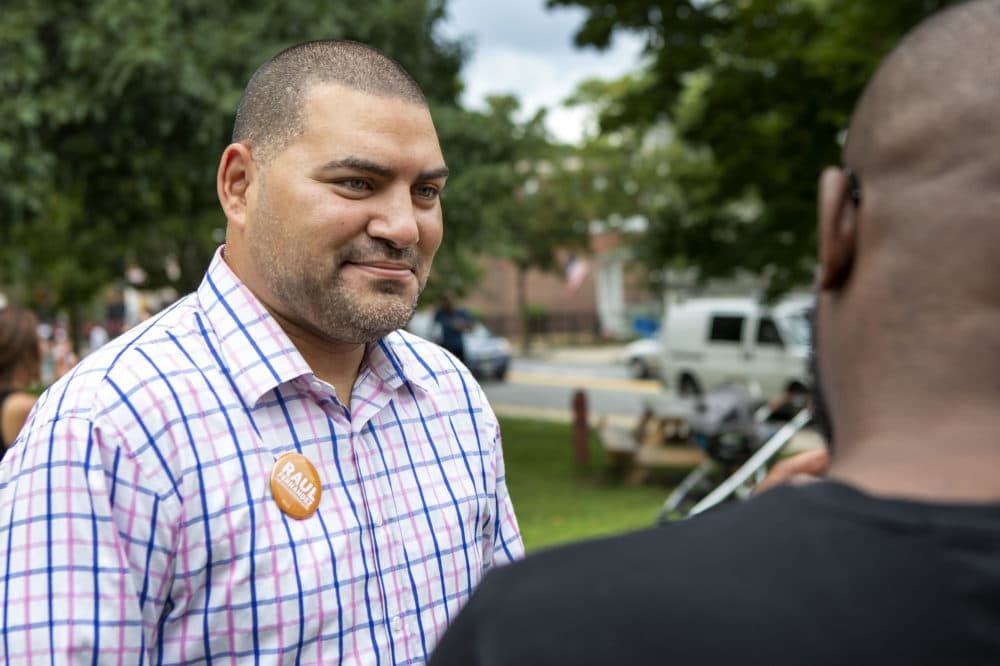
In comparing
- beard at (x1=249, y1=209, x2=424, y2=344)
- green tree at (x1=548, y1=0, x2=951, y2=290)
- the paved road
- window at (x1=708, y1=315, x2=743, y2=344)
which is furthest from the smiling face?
window at (x1=708, y1=315, x2=743, y2=344)

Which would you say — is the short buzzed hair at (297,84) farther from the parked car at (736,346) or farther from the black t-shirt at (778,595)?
the parked car at (736,346)

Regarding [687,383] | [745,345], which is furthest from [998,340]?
[687,383]

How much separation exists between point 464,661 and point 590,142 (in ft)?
98.4

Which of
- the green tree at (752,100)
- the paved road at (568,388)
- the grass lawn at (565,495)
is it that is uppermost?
the green tree at (752,100)

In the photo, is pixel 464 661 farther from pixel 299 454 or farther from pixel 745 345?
pixel 745 345

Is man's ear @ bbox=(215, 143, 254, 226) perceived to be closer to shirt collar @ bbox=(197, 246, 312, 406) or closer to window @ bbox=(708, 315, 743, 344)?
shirt collar @ bbox=(197, 246, 312, 406)

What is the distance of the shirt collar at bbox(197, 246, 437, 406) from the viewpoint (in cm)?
183

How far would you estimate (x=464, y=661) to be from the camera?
3.08 ft

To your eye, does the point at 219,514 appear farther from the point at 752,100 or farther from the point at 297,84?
the point at 752,100

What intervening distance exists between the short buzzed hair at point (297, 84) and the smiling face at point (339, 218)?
0.8 inches

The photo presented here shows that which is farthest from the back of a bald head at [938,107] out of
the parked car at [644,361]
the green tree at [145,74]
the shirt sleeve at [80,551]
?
the parked car at [644,361]

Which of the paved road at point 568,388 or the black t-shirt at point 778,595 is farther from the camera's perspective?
the paved road at point 568,388

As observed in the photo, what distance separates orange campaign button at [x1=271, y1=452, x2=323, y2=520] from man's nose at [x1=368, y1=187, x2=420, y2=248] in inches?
18.2

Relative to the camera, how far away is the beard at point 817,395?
3.49 ft
